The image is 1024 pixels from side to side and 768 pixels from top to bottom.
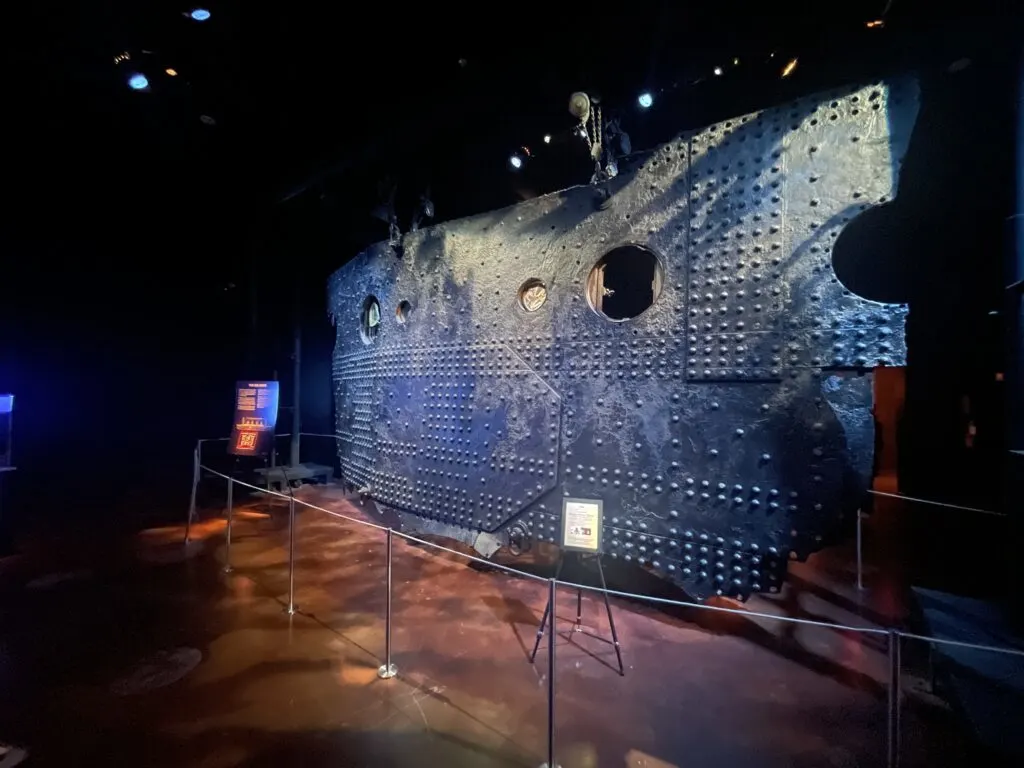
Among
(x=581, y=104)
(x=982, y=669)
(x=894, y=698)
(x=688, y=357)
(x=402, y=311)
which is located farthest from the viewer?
(x=402, y=311)

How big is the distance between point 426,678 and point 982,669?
3031 millimetres

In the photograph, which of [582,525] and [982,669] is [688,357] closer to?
[582,525]

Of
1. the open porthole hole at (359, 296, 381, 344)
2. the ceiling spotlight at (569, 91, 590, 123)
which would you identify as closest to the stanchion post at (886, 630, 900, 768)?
the ceiling spotlight at (569, 91, 590, 123)

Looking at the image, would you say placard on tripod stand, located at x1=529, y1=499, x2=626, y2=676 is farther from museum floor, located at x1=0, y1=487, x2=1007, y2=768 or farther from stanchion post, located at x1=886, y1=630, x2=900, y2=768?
stanchion post, located at x1=886, y1=630, x2=900, y2=768

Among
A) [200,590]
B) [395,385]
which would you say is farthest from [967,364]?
[200,590]

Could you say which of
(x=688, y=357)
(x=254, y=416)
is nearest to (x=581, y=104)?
(x=688, y=357)

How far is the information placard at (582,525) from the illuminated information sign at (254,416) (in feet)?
17.8

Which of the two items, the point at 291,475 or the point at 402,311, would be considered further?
the point at 291,475

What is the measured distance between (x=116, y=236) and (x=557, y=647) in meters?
12.8

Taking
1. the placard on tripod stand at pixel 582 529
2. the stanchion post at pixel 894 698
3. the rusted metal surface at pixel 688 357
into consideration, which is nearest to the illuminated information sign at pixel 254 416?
the rusted metal surface at pixel 688 357

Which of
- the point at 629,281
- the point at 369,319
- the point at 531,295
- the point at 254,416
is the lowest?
the point at 254,416

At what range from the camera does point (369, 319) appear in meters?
7.00

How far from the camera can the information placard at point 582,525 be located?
3.14 m

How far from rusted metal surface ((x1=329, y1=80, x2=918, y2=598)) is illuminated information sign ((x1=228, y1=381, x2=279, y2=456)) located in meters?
3.29
